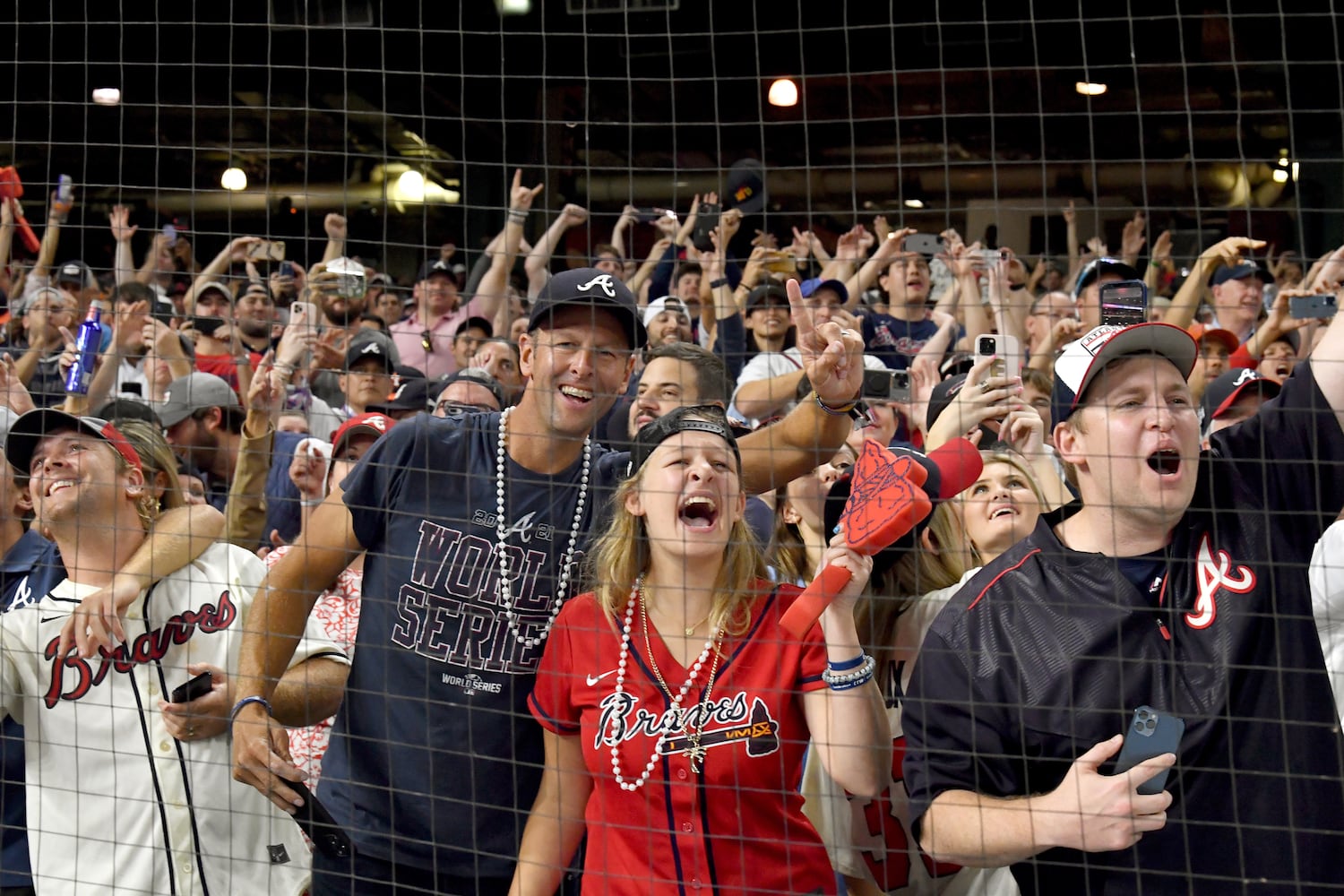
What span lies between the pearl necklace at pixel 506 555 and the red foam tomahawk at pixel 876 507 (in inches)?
20.2

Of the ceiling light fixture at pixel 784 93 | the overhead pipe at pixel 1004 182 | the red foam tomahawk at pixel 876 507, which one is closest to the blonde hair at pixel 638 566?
the red foam tomahawk at pixel 876 507

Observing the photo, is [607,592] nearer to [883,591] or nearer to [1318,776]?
[883,591]

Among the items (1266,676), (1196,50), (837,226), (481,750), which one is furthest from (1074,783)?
(1196,50)

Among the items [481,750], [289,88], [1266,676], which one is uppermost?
[289,88]

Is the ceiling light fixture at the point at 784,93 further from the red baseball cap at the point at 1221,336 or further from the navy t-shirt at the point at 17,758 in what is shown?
the navy t-shirt at the point at 17,758

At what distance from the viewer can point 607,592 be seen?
2406 mm

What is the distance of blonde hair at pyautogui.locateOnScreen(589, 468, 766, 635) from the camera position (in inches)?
93.2

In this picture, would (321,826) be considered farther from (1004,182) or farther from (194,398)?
(1004,182)

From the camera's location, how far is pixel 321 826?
8.15 feet

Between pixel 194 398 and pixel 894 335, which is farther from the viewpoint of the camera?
pixel 894 335

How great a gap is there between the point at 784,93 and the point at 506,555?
5.78m

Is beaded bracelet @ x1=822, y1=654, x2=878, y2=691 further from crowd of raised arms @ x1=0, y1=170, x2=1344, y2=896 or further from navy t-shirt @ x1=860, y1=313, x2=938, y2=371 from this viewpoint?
navy t-shirt @ x1=860, y1=313, x2=938, y2=371

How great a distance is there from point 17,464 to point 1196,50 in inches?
268

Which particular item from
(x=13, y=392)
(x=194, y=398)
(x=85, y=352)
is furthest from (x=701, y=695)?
(x=194, y=398)
